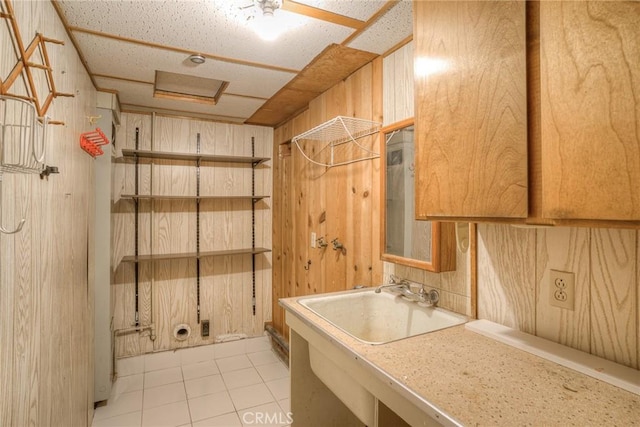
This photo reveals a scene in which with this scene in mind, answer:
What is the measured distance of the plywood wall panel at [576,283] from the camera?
3.34 feet

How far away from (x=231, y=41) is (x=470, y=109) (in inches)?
52.4

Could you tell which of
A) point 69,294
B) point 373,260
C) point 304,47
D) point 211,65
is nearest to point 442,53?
point 304,47

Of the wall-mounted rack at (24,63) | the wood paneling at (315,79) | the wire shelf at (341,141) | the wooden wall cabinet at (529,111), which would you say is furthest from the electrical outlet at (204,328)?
the wooden wall cabinet at (529,111)

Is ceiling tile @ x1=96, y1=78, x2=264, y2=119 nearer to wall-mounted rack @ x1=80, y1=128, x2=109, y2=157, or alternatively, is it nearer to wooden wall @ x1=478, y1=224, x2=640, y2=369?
wall-mounted rack @ x1=80, y1=128, x2=109, y2=157

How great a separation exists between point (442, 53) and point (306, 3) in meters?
0.67

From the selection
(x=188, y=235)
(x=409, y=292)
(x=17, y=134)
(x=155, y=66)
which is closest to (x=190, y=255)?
(x=188, y=235)

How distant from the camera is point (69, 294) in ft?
5.37

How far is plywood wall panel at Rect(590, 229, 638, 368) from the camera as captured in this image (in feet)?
3.01

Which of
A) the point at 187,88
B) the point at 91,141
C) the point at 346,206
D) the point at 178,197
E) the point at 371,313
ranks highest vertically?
the point at 187,88

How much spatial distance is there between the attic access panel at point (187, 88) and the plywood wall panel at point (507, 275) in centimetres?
202

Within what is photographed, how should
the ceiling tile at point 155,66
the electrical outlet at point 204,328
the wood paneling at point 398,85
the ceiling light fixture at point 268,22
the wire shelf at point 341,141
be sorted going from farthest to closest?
1. the electrical outlet at point 204,328
2. the wire shelf at point 341,141
3. the ceiling tile at point 155,66
4. the wood paneling at point 398,85
5. the ceiling light fixture at point 268,22

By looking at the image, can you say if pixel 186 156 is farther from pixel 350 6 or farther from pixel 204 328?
pixel 350 6

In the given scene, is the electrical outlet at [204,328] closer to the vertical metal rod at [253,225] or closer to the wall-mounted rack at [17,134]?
the vertical metal rod at [253,225]

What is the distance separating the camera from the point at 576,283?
40.8 inches
